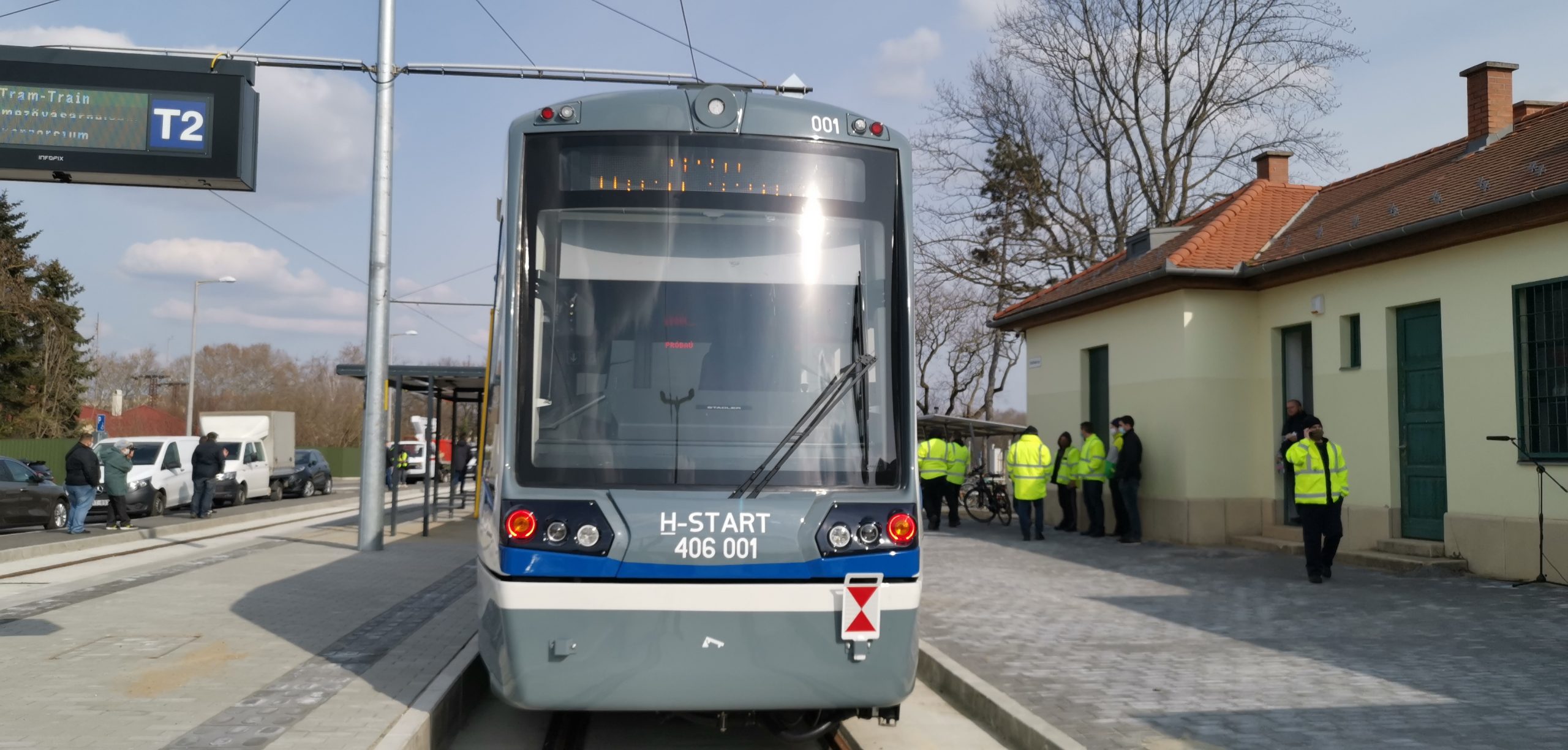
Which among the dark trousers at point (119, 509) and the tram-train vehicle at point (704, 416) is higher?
the tram-train vehicle at point (704, 416)

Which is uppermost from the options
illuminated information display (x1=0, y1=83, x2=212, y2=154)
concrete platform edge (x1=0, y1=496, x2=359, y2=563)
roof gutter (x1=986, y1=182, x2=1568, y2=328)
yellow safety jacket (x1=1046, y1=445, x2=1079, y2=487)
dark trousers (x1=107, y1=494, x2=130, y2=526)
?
illuminated information display (x1=0, y1=83, x2=212, y2=154)

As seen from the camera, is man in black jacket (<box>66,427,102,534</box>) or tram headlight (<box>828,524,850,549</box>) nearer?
tram headlight (<box>828,524,850,549</box>)

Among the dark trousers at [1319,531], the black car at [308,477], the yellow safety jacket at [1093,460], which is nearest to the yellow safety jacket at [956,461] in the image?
the yellow safety jacket at [1093,460]

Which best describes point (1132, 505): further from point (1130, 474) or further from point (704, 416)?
point (704, 416)

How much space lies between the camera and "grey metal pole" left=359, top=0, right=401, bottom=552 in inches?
599

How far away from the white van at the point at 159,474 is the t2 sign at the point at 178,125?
1410cm

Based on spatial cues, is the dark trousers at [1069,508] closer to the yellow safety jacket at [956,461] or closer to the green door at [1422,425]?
the yellow safety jacket at [956,461]

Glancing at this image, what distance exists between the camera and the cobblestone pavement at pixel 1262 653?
6.35m

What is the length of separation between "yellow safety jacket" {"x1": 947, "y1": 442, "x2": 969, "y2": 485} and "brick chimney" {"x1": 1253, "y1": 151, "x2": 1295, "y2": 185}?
7.54 metres

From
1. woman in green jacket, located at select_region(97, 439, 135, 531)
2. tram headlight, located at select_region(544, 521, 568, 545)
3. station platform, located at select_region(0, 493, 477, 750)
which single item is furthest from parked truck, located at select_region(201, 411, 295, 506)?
tram headlight, located at select_region(544, 521, 568, 545)

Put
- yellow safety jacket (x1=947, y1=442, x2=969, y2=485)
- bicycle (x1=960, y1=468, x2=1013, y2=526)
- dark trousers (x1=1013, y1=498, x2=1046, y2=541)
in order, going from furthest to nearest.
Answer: bicycle (x1=960, y1=468, x2=1013, y2=526), yellow safety jacket (x1=947, y1=442, x2=969, y2=485), dark trousers (x1=1013, y1=498, x2=1046, y2=541)

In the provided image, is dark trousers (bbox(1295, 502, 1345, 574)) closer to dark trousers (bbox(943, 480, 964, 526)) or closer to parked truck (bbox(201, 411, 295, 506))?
dark trousers (bbox(943, 480, 964, 526))

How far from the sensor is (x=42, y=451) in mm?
Answer: 40312

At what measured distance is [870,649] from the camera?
5.53 meters
